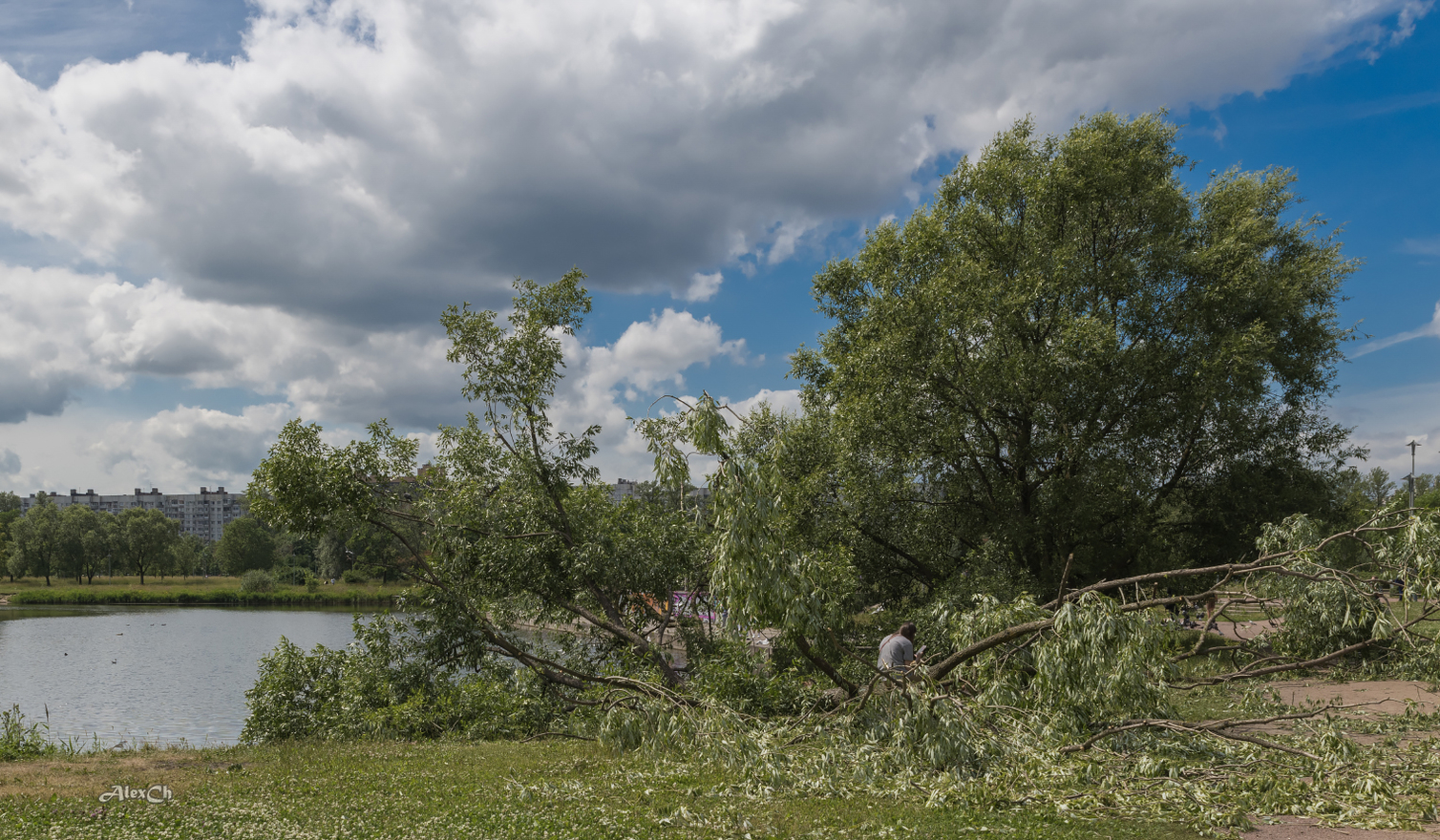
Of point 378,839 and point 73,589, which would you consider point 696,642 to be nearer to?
point 378,839

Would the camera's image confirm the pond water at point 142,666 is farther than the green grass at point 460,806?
Yes

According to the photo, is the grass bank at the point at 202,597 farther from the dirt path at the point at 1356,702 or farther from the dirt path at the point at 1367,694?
the dirt path at the point at 1356,702

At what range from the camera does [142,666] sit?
103 ft

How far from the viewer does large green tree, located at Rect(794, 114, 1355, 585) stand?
1833 centimetres

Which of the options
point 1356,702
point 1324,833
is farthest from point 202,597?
point 1324,833

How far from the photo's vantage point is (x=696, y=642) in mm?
15680

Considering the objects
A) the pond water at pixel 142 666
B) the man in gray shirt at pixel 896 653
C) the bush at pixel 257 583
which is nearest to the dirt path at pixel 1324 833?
the man in gray shirt at pixel 896 653

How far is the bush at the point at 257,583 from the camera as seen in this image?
71688 mm

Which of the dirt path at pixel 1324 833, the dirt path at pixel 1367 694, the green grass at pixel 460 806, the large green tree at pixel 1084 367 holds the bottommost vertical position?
the dirt path at pixel 1367 694

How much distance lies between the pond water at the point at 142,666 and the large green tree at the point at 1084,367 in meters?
15.7

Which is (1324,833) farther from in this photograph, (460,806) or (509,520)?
(509,520)

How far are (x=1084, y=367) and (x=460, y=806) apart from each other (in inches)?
604

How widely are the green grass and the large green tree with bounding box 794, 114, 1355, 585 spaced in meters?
11.1

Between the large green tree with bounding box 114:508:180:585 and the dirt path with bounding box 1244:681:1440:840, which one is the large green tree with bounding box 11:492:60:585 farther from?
the dirt path with bounding box 1244:681:1440:840
